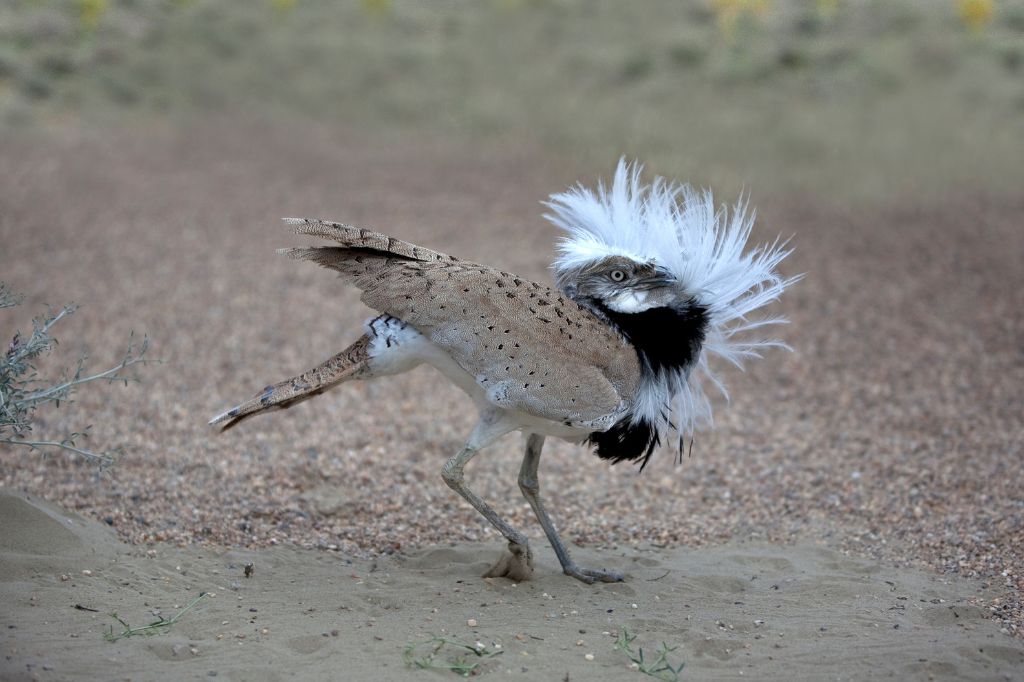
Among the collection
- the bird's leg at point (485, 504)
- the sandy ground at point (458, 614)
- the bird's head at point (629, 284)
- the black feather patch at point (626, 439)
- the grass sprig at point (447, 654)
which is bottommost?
the grass sprig at point (447, 654)

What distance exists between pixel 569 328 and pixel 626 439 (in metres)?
0.53

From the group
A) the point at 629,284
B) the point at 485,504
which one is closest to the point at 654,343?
the point at 629,284

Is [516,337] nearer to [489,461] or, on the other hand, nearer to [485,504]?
[485,504]

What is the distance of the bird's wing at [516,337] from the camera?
4086mm

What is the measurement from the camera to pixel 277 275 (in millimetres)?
8711

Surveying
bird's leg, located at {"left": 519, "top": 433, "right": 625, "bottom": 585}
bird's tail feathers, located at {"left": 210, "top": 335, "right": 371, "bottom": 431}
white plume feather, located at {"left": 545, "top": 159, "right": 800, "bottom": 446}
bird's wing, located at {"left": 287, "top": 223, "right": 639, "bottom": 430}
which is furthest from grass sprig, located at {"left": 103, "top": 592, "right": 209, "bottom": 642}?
white plume feather, located at {"left": 545, "top": 159, "right": 800, "bottom": 446}

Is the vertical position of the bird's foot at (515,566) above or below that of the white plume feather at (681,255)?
below

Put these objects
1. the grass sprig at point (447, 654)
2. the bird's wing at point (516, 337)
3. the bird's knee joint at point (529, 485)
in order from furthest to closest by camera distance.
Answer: the bird's knee joint at point (529, 485), the bird's wing at point (516, 337), the grass sprig at point (447, 654)

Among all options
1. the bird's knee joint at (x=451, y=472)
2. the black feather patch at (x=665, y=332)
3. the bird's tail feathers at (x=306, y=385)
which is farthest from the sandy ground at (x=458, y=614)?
the black feather patch at (x=665, y=332)

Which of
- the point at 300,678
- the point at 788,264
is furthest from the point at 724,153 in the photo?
the point at 300,678

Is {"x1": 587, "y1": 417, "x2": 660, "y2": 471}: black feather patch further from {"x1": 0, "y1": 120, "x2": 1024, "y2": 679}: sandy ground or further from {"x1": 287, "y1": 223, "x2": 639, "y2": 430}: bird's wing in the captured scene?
{"x1": 0, "y1": 120, "x2": 1024, "y2": 679}: sandy ground

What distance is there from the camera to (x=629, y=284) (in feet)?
14.4

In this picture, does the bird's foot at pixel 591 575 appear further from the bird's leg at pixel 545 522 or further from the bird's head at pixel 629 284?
the bird's head at pixel 629 284

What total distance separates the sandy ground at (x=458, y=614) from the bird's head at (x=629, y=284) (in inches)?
45.2
